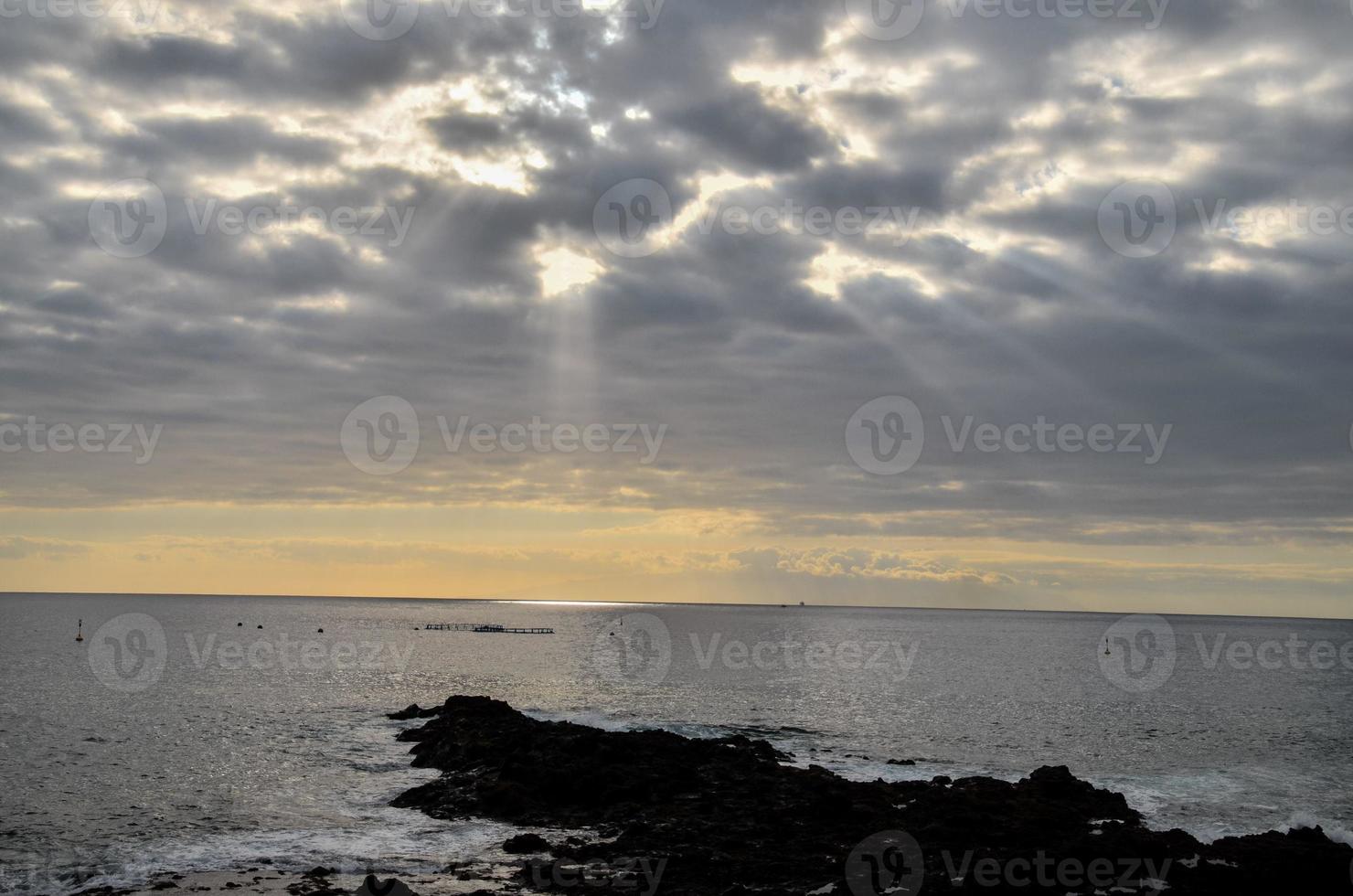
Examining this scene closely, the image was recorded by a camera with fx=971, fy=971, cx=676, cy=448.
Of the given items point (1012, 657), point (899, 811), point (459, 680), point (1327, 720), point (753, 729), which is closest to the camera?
point (899, 811)

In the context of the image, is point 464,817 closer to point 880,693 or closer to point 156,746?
point 156,746

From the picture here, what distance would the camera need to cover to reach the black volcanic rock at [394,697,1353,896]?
26.2 meters

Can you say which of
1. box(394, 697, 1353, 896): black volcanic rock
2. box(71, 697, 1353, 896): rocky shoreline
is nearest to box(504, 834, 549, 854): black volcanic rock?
box(71, 697, 1353, 896): rocky shoreline

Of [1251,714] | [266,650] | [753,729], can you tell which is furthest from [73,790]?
[266,650]

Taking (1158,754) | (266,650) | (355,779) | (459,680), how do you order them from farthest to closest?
(266,650) < (459,680) < (1158,754) < (355,779)

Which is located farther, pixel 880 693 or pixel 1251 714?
pixel 880 693

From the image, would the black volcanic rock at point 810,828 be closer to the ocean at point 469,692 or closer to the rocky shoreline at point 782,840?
the rocky shoreline at point 782,840

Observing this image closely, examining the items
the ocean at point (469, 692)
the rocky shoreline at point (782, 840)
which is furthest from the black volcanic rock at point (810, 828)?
the ocean at point (469, 692)

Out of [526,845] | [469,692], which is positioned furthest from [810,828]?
[469,692]

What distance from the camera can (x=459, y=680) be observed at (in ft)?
332

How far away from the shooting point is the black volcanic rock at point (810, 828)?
26.2 metres

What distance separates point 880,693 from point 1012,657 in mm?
79825

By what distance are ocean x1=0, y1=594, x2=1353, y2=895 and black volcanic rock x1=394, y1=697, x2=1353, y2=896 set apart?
3.57 meters

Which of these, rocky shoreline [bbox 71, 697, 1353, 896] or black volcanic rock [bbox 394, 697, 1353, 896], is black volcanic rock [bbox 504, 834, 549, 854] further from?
black volcanic rock [bbox 394, 697, 1353, 896]
